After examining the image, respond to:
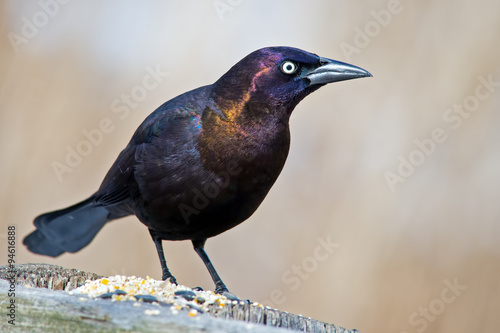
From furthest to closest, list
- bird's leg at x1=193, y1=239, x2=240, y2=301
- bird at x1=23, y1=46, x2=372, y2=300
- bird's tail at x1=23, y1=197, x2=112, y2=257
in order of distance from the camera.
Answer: bird's tail at x1=23, y1=197, x2=112, y2=257 → bird's leg at x1=193, y1=239, x2=240, y2=301 → bird at x1=23, y1=46, x2=372, y2=300

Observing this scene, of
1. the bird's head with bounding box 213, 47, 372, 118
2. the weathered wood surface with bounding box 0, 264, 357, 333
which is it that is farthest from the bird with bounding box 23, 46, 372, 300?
the weathered wood surface with bounding box 0, 264, 357, 333

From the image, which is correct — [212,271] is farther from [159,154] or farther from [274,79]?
[274,79]

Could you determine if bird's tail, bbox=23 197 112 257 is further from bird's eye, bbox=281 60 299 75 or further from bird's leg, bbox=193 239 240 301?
bird's eye, bbox=281 60 299 75

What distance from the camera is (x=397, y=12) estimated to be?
5.01 metres

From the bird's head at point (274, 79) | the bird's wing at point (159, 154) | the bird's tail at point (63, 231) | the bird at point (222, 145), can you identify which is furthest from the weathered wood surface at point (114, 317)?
the bird's tail at point (63, 231)

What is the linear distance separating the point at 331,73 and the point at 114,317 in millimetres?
1921

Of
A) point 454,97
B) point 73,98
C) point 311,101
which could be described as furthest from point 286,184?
point 73,98

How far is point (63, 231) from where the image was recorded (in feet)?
14.3

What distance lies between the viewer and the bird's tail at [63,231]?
4.32 m

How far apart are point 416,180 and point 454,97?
0.68 metres

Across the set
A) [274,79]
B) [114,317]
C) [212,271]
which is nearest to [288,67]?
[274,79]

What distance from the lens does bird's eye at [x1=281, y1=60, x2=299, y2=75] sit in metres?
3.45

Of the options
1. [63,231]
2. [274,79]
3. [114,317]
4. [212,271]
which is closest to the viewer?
[114,317]

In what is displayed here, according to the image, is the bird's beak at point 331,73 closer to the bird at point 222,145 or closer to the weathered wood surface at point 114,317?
the bird at point 222,145
